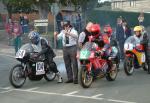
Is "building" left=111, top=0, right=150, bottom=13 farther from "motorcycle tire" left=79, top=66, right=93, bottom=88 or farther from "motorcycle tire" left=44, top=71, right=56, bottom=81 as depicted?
"motorcycle tire" left=79, top=66, right=93, bottom=88

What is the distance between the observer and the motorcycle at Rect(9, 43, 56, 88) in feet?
38.1

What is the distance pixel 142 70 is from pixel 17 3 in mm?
19811

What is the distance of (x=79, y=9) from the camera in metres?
40.2

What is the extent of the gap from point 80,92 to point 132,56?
3.77m

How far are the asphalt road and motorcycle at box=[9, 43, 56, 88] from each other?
0.74ft

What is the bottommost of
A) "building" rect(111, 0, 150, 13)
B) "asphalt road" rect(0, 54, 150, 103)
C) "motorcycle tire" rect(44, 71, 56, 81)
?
"asphalt road" rect(0, 54, 150, 103)

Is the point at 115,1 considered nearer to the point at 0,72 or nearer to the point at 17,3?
the point at 17,3

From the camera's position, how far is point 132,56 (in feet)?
46.6

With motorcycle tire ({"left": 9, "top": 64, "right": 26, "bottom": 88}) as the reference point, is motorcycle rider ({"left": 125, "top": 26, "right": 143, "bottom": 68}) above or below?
above

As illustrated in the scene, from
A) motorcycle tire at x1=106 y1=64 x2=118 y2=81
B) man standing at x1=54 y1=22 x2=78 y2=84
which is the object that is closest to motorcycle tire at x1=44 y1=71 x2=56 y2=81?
man standing at x1=54 y1=22 x2=78 y2=84

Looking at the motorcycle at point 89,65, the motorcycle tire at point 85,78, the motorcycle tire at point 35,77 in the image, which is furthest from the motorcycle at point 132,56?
the motorcycle tire at point 35,77

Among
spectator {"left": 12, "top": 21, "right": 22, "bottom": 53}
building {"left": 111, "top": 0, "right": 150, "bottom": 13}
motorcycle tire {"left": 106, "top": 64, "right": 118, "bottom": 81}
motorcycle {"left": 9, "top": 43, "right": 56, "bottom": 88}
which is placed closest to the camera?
motorcycle {"left": 9, "top": 43, "right": 56, "bottom": 88}

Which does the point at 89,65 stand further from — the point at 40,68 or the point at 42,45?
the point at 42,45

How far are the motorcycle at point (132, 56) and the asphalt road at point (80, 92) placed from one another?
50 centimetres
